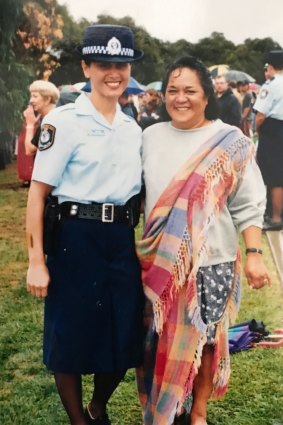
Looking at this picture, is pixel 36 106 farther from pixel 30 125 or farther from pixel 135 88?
pixel 135 88

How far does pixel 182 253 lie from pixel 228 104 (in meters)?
1.08

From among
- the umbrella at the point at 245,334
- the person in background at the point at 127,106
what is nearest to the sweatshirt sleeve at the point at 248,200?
the umbrella at the point at 245,334

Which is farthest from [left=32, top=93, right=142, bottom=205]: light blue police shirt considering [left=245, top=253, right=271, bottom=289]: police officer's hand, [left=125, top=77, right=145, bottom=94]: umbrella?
[left=125, top=77, right=145, bottom=94]: umbrella

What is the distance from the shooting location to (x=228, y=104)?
2973 mm

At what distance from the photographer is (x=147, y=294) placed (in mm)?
2176

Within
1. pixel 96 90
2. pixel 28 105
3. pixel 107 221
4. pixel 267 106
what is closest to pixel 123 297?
pixel 107 221

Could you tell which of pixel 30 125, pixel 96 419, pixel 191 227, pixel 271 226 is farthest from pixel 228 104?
pixel 271 226

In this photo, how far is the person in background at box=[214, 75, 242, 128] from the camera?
278cm

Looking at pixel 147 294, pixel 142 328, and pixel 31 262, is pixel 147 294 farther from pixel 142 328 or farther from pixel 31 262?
pixel 31 262

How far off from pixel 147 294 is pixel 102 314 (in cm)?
17

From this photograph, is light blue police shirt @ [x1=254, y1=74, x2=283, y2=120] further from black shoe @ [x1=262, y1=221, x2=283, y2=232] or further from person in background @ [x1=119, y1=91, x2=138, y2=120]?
person in background @ [x1=119, y1=91, x2=138, y2=120]

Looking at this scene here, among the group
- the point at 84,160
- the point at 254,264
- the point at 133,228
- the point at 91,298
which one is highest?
the point at 84,160

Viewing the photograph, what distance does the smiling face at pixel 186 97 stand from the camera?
2.13 m

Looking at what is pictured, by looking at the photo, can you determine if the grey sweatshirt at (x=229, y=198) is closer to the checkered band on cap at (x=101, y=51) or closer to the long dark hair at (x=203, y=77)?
the long dark hair at (x=203, y=77)
